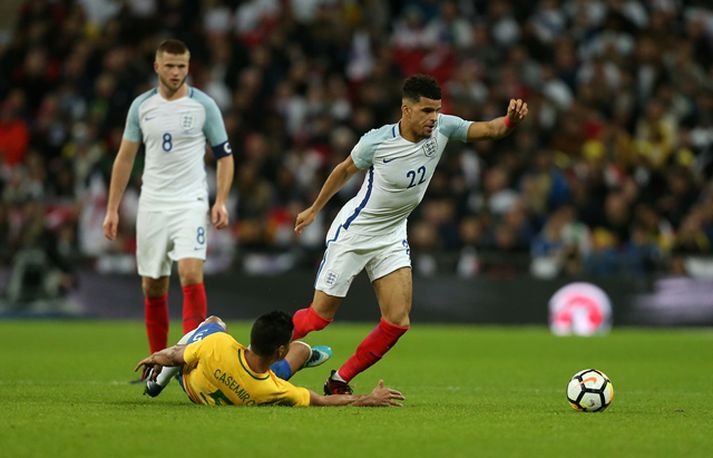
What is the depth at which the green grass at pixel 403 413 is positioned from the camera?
20.7 ft

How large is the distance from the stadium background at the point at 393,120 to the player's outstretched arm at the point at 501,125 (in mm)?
9987

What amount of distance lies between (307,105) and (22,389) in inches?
488

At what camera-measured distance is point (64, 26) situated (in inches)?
882

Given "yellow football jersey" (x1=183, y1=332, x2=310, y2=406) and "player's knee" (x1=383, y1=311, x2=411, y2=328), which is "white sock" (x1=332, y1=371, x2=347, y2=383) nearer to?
"player's knee" (x1=383, y1=311, x2=411, y2=328)

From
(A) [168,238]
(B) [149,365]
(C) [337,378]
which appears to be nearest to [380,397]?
(C) [337,378]

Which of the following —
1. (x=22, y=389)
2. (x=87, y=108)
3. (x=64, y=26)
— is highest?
(x=64, y=26)

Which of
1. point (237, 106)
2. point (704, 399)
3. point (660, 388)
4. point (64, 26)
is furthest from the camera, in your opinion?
point (64, 26)

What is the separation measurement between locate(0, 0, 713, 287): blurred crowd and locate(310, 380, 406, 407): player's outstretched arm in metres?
11.0

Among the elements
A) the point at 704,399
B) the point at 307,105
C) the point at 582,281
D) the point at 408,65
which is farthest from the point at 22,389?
the point at 408,65

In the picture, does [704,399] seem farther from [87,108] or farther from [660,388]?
[87,108]

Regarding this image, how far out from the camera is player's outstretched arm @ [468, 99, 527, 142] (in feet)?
27.6

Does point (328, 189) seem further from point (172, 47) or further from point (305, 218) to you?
point (172, 47)

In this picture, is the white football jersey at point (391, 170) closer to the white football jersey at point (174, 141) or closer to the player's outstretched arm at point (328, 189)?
the player's outstretched arm at point (328, 189)

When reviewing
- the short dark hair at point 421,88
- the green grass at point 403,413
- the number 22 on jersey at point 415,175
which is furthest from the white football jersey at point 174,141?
the short dark hair at point 421,88
